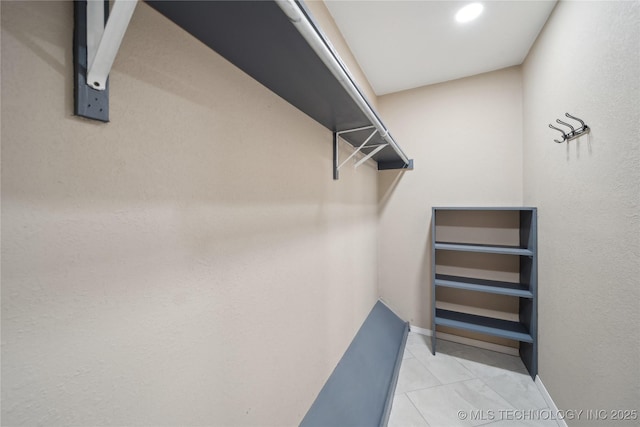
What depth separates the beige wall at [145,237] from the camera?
0.37m

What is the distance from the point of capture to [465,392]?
1.59 metres

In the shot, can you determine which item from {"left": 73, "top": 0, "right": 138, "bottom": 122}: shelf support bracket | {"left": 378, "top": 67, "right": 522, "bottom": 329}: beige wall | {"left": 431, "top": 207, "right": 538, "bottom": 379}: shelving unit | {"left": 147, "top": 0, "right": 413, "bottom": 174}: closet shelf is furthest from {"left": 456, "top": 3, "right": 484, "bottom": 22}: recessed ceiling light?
{"left": 73, "top": 0, "right": 138, "bottom": 122}: shelf support bracket

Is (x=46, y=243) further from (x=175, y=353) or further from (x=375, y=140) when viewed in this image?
(x=375, y=140)

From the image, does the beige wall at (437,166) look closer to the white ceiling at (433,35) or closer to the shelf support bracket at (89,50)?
the white ceiling at (433,35)

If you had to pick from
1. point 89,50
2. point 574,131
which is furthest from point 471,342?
point 89,50

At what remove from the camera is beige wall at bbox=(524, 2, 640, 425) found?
86 cm

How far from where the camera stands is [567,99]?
4.16 feet

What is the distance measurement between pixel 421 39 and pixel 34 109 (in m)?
2.03

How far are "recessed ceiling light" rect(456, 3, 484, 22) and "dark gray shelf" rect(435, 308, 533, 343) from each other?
2.22 metres

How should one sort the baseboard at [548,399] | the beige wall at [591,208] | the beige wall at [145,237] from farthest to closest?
the baseboard at [548,399], the beige wall at [591,208], the beige wall at [145,237]

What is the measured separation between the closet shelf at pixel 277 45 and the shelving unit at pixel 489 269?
157 centimetres

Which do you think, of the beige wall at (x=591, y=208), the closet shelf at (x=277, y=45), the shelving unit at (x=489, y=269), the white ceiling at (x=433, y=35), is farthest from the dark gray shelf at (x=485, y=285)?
the white ceiling at (x=433, y=35)

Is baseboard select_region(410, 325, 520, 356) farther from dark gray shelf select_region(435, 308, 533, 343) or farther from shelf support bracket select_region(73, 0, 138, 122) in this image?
shelf support bracket select_region(73, 0, 138, 122)

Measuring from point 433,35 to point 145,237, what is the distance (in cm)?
205
